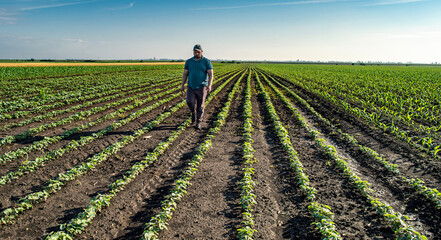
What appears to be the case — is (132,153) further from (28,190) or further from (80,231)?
(80,231)

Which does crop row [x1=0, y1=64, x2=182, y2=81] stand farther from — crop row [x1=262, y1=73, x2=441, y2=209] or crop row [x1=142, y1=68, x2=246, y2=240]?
crop row [x1=262, y1=73, x2=441, y2=209]

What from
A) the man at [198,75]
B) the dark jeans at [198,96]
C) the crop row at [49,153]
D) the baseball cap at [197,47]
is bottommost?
the crop row at [49,153]

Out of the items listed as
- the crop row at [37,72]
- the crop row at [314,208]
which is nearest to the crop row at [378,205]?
the crop row at [314,208]

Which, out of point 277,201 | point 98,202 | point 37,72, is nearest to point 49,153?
point 98,202

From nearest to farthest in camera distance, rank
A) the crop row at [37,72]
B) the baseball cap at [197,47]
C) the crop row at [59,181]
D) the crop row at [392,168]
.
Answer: the crop row at [59,181], the crop row at [392,168], the baseball cap at [197,47], the crop row at [37,72]

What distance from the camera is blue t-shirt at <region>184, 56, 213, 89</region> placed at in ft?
26.9

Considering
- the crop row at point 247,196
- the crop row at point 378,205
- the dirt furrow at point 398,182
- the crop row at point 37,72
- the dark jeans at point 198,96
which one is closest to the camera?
the crop row at point 378,205

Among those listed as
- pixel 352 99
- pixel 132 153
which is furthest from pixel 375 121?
pixel 132 153

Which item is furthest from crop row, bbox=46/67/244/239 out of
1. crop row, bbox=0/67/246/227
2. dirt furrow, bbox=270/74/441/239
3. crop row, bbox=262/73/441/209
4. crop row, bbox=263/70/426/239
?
crop row, bbox=262/73/441/209

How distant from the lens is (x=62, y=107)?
12695mm

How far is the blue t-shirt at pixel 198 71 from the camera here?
821 centimetres

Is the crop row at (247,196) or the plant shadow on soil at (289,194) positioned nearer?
the crop row at (247,196)

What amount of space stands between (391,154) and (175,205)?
6.07 meters

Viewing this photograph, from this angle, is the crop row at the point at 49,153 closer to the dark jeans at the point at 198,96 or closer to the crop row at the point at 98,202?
the crop row at the point at 98,202
